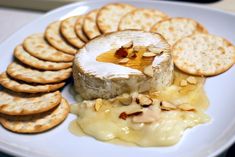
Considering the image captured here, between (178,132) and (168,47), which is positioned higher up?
(168,47)

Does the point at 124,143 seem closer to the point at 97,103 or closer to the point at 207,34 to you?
the point at 97,103

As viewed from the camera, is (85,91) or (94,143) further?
(85,91)

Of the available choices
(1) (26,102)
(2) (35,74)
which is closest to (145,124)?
(1) (26,102)

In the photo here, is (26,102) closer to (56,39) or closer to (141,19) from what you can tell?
(56,39)

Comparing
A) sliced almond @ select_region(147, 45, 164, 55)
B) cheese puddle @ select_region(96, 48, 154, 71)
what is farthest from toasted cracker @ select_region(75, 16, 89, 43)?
sliced almond @ select_region(147, 45, 164, 55)

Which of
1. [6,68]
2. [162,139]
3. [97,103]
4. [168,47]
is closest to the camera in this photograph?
[162,139]

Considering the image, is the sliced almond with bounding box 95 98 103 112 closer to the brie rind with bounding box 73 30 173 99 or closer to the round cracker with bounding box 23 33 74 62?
the brie rind with bounding box 73 30 173 99

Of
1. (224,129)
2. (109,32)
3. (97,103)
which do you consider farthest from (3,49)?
(224,129)
